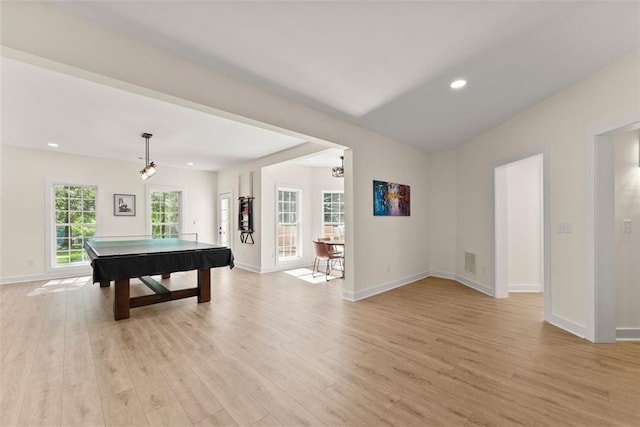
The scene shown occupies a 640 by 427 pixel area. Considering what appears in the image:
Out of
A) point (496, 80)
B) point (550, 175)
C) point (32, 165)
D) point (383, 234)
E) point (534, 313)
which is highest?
point (496, 80)

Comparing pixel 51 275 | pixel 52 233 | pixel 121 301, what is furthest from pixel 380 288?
pixel 52 233

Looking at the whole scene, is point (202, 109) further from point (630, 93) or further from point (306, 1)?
point (630, 93)

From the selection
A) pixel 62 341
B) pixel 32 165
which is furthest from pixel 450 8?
pixel 32 165

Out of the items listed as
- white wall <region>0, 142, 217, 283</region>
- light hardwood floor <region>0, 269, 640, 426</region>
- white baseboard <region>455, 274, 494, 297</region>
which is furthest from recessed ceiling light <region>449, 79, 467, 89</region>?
white wall <region>0, 142, 217, 283</region>

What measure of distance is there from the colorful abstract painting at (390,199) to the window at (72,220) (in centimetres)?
635

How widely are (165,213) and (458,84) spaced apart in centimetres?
730

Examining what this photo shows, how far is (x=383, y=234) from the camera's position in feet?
15.1

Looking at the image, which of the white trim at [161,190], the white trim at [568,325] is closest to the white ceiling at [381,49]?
the white trim at [568,325]

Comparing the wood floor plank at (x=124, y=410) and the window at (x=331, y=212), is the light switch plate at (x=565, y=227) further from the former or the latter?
the window at (x=331, y=212)

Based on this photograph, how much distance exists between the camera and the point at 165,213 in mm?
7254

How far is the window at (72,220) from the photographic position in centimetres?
576

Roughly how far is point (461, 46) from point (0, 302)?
669cm

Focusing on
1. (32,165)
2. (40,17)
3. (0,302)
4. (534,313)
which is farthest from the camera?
(32,165)

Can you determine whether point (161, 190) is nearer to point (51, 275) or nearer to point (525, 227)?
point (51, 275)
